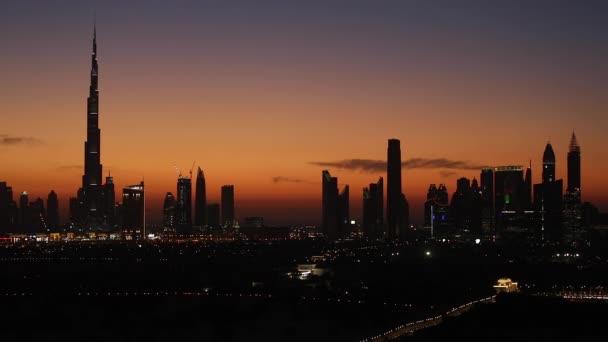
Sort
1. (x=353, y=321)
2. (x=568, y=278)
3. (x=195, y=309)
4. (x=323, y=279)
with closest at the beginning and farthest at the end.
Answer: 1. (x=353, y=321)
2. (x=195, y=309)
3. (x=568, y=278)
4. (x=323, y=279)

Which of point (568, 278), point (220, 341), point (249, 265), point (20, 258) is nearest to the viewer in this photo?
point (220, 341)

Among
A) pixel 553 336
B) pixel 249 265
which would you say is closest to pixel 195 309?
pixel 553 336

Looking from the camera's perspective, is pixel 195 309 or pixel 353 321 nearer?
pixel 353 321

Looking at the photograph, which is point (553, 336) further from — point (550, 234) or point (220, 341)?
point (550, 234)

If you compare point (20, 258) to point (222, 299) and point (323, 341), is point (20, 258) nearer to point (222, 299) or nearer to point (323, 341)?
point (222, 299)

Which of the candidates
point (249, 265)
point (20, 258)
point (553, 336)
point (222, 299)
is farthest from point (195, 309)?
point (20, 258)

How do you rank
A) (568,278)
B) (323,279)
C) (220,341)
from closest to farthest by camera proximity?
(220,341) → (568,278) → (323,279)

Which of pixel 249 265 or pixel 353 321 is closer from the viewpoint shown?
pixel 353 321

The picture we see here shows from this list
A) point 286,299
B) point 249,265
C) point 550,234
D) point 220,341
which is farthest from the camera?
point 550,234
